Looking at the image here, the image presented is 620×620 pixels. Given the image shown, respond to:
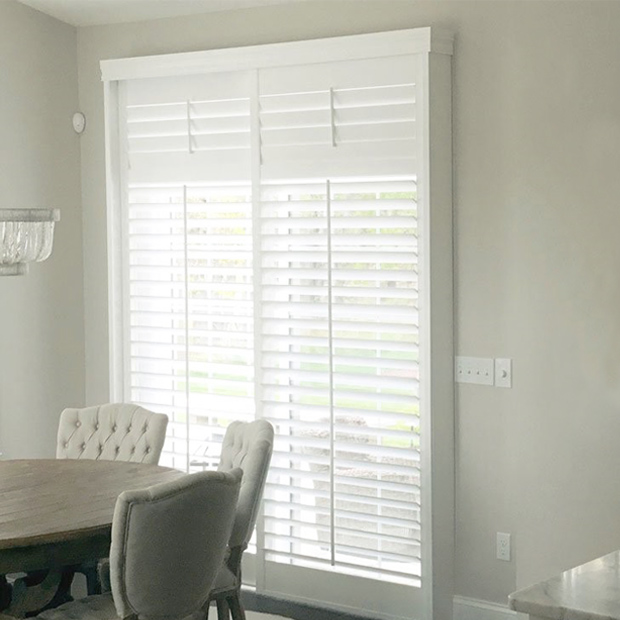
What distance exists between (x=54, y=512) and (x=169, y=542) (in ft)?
1.60

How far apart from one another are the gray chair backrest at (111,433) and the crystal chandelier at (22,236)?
1268 millimetres

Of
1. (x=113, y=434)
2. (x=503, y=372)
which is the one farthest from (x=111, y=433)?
(x=503, y=372)

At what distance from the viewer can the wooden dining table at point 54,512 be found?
3.01m

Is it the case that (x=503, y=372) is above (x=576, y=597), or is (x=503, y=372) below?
above

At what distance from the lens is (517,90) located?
3.81 metres

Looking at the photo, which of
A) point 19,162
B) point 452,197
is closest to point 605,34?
point 452,197

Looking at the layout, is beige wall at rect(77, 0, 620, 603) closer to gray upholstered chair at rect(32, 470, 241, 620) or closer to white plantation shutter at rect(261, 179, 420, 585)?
white plantation shutter at rect(261, 179, 420, 585)

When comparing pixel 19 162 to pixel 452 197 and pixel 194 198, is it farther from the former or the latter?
pixel 452 197

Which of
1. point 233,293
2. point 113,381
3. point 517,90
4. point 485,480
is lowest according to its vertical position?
point 485,480

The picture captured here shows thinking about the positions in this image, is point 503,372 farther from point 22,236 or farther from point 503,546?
point 22,236

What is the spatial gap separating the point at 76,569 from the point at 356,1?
2421 millimetres

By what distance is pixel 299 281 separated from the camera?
4336 mm

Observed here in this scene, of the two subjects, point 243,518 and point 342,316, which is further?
point 342,316

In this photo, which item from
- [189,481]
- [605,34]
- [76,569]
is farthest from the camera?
[76,569]
